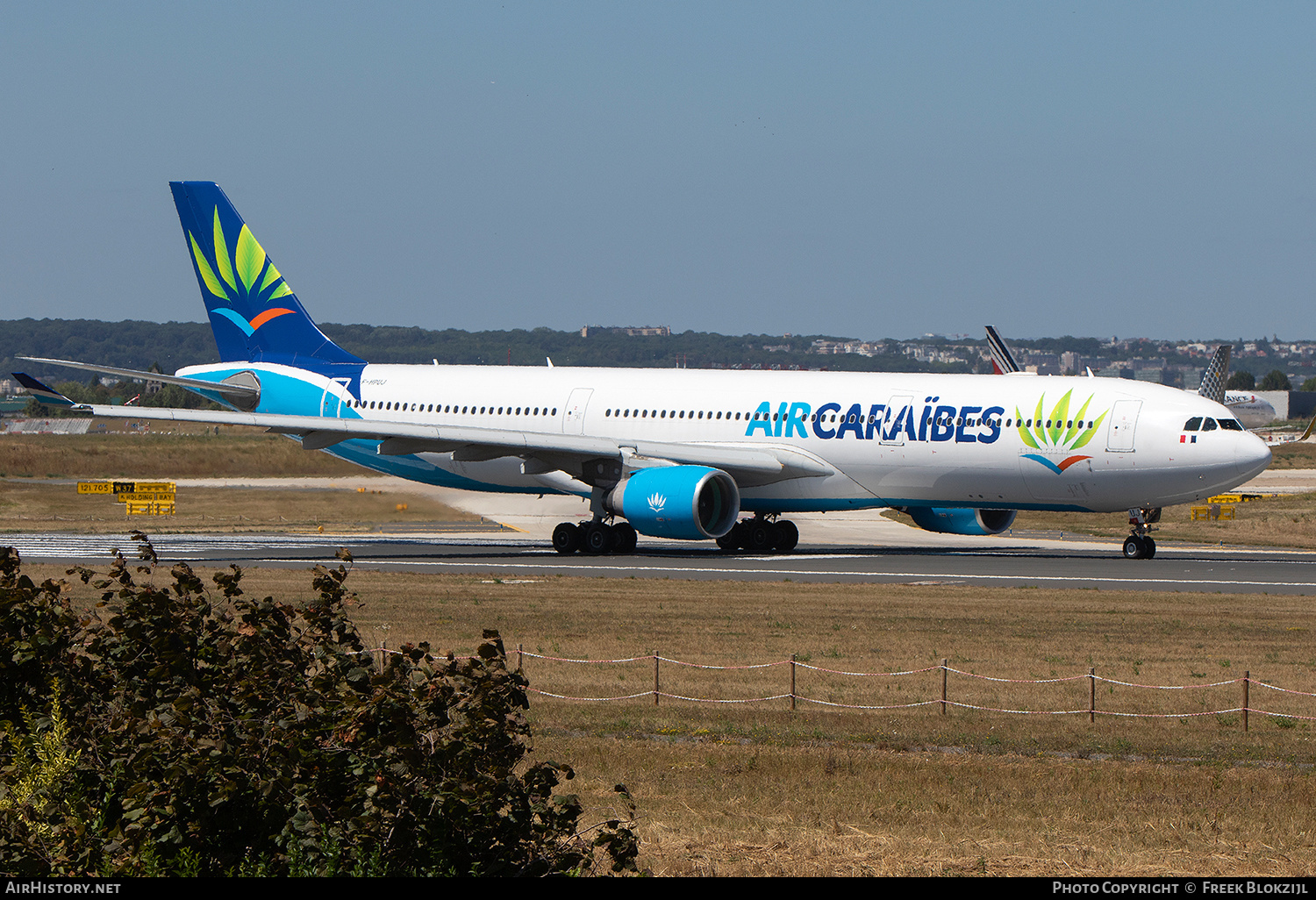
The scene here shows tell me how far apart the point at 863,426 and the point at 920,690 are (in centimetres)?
1812

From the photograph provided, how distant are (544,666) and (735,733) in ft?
15.1

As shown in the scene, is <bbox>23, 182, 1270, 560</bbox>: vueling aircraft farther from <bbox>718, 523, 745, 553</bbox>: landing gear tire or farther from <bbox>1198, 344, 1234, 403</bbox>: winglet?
<bbox>1198, 344, 1234, 403</bbox>: winglet

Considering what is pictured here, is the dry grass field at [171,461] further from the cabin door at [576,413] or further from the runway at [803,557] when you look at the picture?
the cabin door at [576,413]

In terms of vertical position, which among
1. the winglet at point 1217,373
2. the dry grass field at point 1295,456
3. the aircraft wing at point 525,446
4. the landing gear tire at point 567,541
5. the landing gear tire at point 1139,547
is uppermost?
the winglet at point 1217,373

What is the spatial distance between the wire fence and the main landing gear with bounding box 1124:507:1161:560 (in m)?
18.3

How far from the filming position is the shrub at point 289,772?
352 inches

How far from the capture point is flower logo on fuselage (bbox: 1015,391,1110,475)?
35.3 m

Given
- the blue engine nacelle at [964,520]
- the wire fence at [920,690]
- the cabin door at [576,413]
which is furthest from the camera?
the cabin door at [576,413]

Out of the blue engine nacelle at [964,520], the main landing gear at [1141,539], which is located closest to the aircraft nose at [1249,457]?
the main landing gear at [1141,539]

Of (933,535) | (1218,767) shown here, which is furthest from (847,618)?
(933,535)

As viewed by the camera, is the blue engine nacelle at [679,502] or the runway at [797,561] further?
the blue engine nacelle at [679,502]

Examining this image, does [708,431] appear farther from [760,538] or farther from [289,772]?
[289,772]

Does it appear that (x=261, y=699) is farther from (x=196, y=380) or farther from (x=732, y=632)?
(x=196, y=380)

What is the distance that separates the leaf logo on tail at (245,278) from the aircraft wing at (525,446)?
714cm
